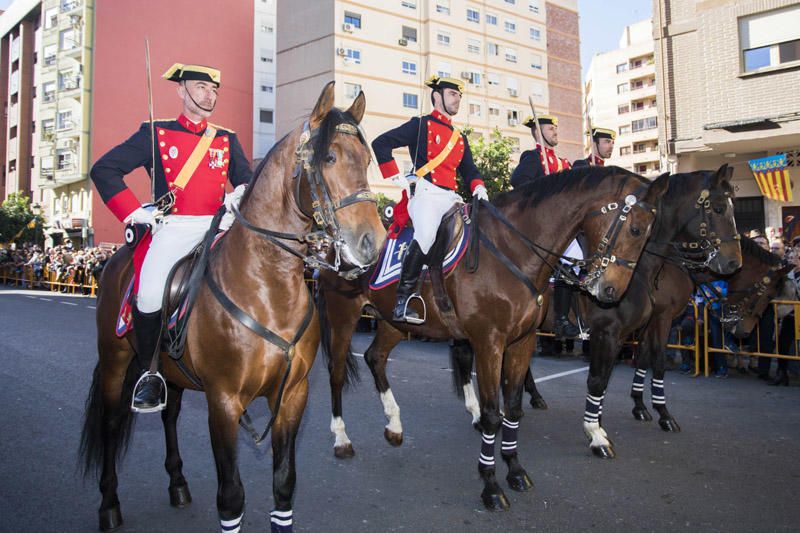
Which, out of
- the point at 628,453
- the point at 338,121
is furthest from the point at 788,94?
the point at 338,121

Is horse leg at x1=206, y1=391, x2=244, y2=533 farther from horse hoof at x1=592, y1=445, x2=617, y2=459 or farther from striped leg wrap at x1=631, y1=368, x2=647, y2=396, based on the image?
striped leg wrap at x1=631, y1=368, x2=647, y2=396

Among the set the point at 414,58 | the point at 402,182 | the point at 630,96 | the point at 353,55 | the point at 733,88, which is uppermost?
the point at 630,96

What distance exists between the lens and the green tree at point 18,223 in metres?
45.2

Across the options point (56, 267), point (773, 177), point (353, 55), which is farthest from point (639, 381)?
point (353, 55)

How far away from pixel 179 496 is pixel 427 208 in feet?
10.1

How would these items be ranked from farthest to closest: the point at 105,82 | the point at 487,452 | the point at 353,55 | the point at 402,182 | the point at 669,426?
the point at 105,82 → the point at 353,55 → the point at 669,426 → the point at 402,182 → the point at 487,452

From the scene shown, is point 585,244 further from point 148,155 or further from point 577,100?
point 577,100

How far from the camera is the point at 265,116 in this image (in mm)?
49125

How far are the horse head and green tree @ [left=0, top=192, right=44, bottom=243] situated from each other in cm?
4851

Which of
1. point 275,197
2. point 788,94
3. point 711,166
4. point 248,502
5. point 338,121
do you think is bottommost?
point 248,502

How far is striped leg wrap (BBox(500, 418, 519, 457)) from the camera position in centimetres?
489

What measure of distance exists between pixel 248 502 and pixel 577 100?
5576cm

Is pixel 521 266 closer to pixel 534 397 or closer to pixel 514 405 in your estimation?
pixel 514 405

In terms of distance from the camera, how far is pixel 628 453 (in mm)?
5711
